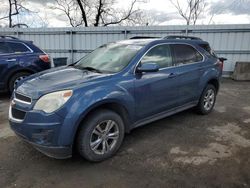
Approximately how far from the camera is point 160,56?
4227mm

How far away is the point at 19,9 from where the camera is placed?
24.7 meters

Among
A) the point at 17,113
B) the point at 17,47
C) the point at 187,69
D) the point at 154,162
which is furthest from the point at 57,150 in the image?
the point at 17,47

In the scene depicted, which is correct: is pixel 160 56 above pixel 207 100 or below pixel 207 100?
above

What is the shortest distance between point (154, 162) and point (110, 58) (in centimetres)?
183

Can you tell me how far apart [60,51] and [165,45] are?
892cm

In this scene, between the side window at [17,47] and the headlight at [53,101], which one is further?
the side window at [17,47]

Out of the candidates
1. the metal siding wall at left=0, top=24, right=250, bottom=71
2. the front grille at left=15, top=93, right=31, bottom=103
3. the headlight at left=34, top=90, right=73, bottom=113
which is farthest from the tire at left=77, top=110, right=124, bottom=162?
the metal siding wall at left=0, top=24, right=250, bottom=71

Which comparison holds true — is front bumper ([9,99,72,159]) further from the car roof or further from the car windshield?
the car roof

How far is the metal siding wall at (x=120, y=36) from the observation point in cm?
1073

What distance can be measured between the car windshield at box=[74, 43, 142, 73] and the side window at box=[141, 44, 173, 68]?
0.69 ft

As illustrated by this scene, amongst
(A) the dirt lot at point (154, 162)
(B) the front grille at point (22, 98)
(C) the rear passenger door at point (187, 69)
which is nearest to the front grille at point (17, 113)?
(B) the front grille at point (22, 98)

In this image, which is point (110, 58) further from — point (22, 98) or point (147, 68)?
point (22, 98)

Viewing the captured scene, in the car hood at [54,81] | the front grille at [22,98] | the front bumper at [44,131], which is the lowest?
the front bumper at [44,131]

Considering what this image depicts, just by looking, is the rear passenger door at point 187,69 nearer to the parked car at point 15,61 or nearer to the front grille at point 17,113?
the front grille at point 17,113
